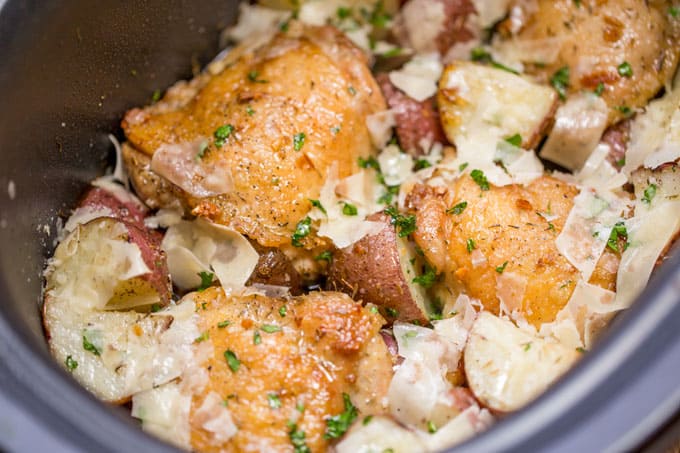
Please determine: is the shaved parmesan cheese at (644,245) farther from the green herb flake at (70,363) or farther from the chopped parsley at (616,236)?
the green herb flake at (70,363)

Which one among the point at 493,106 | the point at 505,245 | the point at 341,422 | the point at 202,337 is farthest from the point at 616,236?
the point at 202,337

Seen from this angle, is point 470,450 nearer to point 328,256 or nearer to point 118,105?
point 328,256

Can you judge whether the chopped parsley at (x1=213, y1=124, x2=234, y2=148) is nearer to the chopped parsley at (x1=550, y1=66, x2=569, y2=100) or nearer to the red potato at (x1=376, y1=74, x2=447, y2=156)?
the red potato at (x1=376, y1=74, x2=447, y2=156)

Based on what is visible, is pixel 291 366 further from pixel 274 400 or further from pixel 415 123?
pixel 415 123

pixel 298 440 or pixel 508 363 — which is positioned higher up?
pixel 508 363

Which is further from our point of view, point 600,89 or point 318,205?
point 600,89

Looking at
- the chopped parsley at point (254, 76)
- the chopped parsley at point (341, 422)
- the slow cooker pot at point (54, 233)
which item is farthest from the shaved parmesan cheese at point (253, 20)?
the chopped parsley at point (341, 422)
